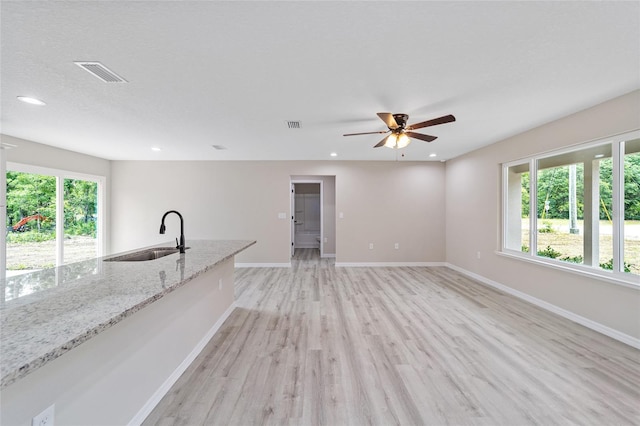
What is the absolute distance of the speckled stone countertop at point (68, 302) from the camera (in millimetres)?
783

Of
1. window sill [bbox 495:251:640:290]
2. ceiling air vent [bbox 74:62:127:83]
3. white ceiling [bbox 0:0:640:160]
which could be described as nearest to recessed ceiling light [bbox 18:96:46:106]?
white ceiling [bbox 0:0:640:160]

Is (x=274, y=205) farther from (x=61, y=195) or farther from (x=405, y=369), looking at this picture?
(x=405, y=369)

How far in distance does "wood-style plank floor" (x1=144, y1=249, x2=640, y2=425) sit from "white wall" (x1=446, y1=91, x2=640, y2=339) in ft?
0.91

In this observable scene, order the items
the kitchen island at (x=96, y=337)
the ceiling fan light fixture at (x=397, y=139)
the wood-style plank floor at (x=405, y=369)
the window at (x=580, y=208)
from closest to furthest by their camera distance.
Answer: the kitchen island at (x=96, y=337) → the wood-style plank floor at (x=405, y=369) → the window at (x=580, y=208) → the ceiling fan light fixture at (x=397, y=139)

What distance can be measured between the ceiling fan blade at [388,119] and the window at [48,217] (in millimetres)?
5364

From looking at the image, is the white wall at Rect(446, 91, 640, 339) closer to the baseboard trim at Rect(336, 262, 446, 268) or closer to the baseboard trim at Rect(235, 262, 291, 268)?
the baseboard trim at Rect(336, 262, 446, 268)

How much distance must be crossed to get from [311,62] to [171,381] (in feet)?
8.44

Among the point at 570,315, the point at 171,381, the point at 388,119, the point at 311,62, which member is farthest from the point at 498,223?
the point at 171,381

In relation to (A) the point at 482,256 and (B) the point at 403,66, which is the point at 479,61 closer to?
(B) the point at 403,66

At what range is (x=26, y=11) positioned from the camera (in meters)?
1.51

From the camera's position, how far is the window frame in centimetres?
413

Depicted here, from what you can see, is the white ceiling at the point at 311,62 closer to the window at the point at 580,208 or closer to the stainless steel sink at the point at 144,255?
the window at the point at 580,208

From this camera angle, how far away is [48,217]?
4.66m

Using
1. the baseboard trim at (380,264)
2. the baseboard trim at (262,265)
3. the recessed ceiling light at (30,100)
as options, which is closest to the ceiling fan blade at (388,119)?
the recessed ceiling light at (30,100)
